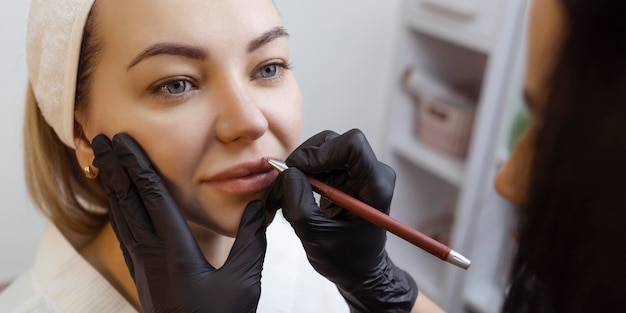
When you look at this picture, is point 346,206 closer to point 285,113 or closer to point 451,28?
point 285,113

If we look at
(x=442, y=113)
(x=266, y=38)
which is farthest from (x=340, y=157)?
(x=442, y=113)

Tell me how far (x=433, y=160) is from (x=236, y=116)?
1289 mm

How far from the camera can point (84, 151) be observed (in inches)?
39.6

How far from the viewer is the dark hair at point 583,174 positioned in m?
0.53

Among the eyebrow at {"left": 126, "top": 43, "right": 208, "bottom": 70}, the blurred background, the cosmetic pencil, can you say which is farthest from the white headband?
the blurred background

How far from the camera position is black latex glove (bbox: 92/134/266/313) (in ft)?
2.77

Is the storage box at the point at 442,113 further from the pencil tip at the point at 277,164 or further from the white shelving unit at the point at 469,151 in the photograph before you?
the pencil tip at the point at 277,164

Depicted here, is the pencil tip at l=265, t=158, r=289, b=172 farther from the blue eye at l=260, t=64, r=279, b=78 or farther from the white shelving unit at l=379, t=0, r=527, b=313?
the white shelving unit at l=379, t=0, r=527, b=313

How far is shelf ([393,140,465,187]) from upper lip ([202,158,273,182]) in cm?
117

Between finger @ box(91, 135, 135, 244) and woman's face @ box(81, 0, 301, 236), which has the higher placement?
woman's face @ box(81, 0, 301, 236)

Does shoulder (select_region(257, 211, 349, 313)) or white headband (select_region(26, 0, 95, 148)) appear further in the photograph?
shoulder (select_region(257, 211, 349, 313))

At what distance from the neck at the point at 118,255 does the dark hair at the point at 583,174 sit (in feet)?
1.96

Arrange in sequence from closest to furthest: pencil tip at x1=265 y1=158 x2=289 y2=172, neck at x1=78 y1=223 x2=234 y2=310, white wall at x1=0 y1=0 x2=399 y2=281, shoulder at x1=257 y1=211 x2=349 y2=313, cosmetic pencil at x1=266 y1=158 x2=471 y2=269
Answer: cosmetic pencil at x1=266 y1=158 x2=471 y2=269, pencil tip at x1=265 y1=158 x2=289 y2=172, neck at x1=78 y1=223 x2=234 y2=310, shoulder at x1=257 y1=211 x2=349 y2=313, white wall at x1=0 y1=0 x2=399 y2=281

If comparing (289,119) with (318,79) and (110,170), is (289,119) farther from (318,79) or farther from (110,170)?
(318,79)
